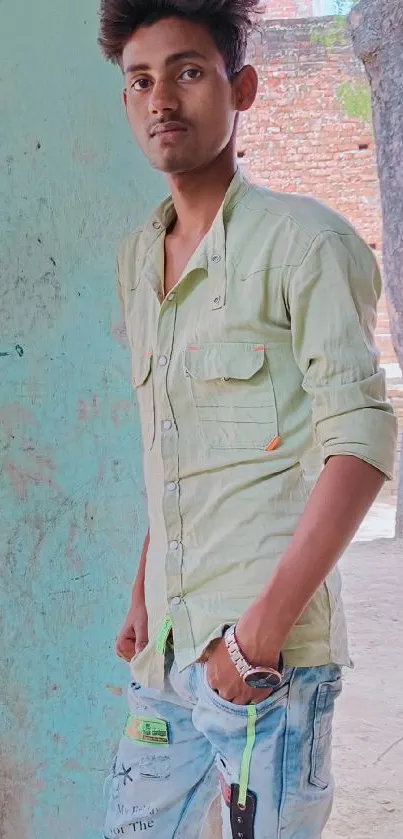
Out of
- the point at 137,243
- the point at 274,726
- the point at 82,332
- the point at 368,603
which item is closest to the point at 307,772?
the point at 274,726

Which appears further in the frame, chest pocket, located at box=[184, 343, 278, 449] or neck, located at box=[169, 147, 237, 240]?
neck, located at box=[169, 147, 237, 240]

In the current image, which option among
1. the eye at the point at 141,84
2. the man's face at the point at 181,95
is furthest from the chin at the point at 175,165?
the eye at the point at 141,84

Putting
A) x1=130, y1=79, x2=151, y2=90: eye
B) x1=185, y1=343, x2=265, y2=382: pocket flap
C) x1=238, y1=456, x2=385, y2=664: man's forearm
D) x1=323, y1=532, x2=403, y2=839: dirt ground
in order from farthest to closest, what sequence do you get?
x1=323, y1=532, x2=403, y2=839: dirt ground
x1=130, y1=79, x2=151, y2=90: eye
x1=185, y1=343, x2=265, y2=382: pocket flap
x1=238, y1=456, x2=385, y2=664: man's forearm

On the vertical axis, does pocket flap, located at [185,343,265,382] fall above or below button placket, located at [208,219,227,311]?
below

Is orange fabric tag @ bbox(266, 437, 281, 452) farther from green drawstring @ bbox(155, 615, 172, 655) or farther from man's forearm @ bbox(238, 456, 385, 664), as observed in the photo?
green drawstring @ bbox(155, 615, 172, 655)

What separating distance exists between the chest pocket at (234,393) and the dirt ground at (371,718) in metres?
1.69

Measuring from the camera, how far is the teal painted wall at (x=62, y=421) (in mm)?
1729

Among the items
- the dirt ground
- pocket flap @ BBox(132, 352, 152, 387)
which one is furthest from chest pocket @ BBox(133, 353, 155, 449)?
the dirt ground

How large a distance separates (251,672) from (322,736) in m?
0.15

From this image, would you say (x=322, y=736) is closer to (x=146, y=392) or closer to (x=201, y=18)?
(x=146, y=392)

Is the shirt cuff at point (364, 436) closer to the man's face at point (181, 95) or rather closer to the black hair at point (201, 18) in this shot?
the man's face at point (181, 95)

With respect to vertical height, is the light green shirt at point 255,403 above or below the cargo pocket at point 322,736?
above

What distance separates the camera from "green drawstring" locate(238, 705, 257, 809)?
107 centimetres

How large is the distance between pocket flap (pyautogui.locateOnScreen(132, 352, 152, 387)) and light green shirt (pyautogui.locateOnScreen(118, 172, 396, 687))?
4 cm
